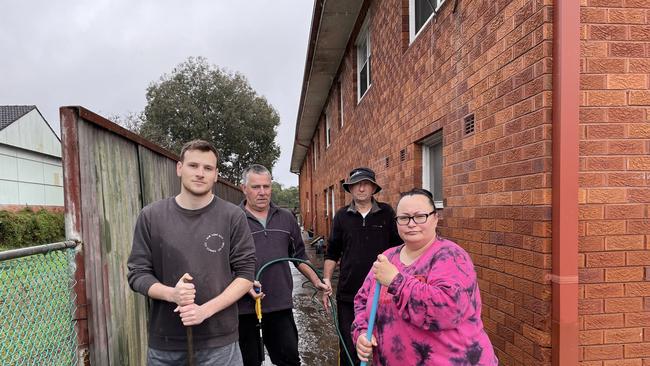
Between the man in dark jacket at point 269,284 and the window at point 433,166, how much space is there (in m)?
2.01

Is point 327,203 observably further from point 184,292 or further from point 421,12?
point 184,292

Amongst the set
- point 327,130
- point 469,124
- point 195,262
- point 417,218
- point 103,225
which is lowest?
point 195,262

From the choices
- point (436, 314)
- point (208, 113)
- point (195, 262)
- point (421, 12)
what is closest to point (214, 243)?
point (195, 262)

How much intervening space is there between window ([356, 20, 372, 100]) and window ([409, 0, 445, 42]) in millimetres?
2465

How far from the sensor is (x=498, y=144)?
9.64ft

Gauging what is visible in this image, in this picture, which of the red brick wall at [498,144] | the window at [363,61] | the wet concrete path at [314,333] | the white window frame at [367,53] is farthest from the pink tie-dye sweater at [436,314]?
the window at [363,61]

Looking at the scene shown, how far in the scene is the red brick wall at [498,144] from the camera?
2.47 meters

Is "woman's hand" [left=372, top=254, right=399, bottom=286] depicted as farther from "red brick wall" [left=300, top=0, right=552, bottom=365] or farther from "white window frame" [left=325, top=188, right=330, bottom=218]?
"white window frame" [left=325, top=188, right=330, bottom=218]

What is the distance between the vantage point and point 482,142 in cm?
319

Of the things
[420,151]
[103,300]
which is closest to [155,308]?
[103,300]

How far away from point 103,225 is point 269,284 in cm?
126

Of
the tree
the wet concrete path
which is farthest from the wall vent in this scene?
the tree

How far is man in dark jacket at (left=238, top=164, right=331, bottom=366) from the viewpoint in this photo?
3227mm

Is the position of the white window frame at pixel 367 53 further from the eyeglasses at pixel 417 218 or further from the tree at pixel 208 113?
the tree at pixel 208 113
